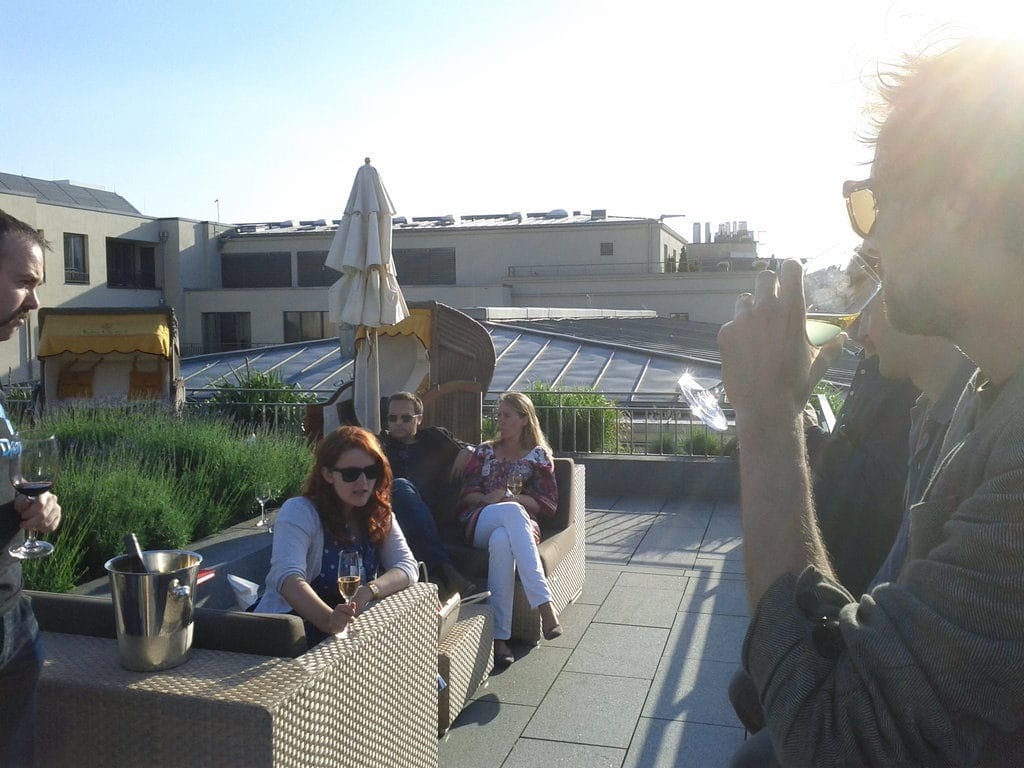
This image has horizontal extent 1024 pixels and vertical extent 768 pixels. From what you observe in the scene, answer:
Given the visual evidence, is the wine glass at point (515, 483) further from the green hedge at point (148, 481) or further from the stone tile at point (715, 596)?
the green hedge at point (148, 481)

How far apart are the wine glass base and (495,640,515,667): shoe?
9.32 feet

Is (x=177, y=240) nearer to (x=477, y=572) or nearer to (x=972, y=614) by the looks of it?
(x=477, y=572)

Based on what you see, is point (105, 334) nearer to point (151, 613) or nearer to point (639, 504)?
point (639, 504)

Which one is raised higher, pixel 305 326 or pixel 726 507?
pixel 305 326

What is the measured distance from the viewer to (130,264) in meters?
44.1

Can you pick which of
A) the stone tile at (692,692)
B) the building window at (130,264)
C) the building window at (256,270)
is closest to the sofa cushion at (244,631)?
the stone tile at (692,692)

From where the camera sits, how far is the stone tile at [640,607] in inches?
225

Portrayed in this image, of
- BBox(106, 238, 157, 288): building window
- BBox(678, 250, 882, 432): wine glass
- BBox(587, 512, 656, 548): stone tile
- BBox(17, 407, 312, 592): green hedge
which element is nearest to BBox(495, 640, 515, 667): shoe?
BBox(17, 407, 312, 592): green hedge

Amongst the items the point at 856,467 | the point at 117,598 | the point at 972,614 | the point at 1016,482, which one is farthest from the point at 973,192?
the point at 117,598

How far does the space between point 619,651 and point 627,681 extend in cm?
46

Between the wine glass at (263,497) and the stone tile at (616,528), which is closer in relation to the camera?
the wine glass at (263,497)

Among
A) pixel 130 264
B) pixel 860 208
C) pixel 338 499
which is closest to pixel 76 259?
pixel 130 264

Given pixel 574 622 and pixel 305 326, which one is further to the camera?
pixel 305 326

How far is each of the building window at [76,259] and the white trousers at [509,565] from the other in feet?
129
